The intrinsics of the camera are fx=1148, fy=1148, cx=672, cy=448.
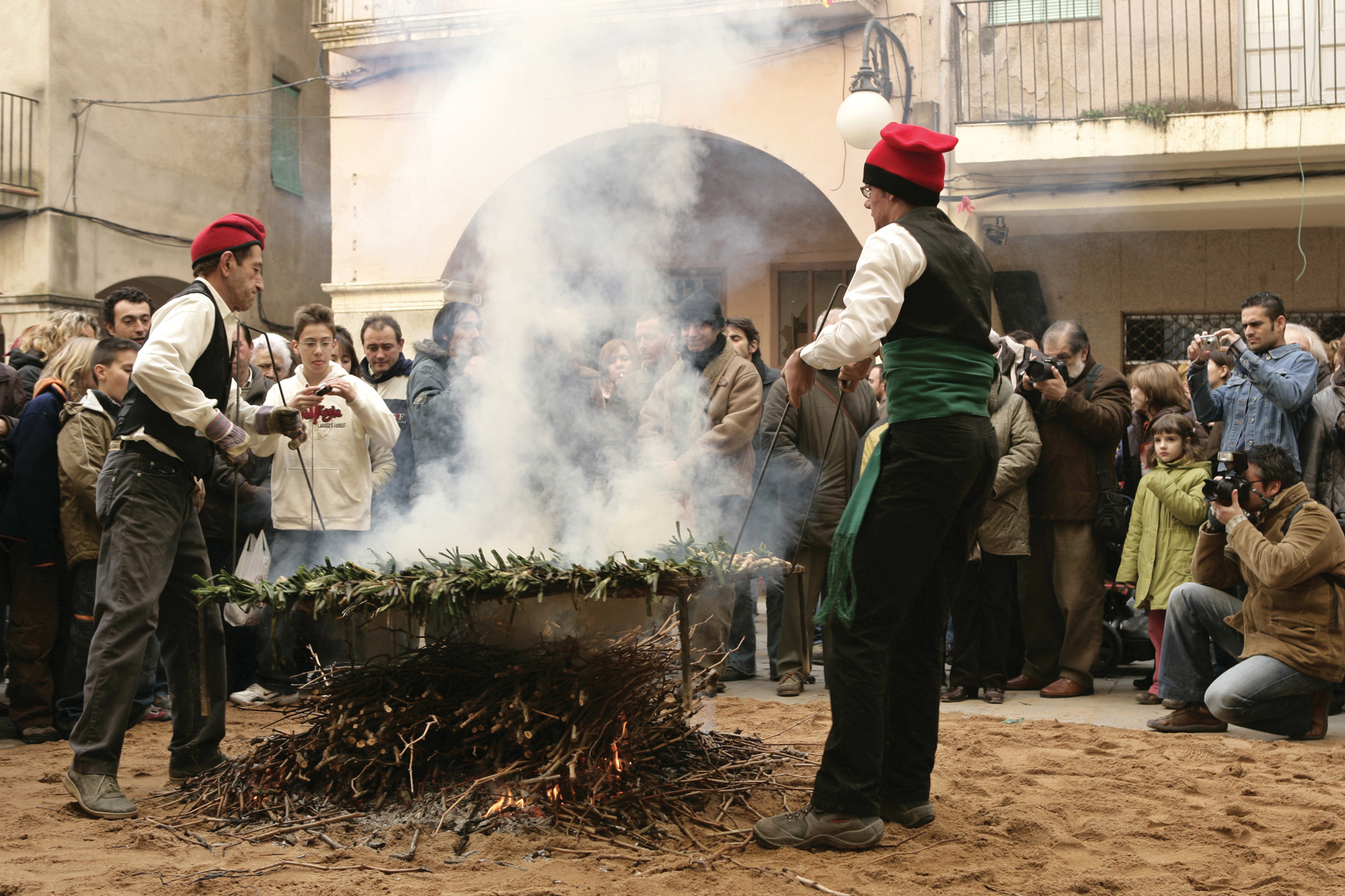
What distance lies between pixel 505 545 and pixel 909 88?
22.9ft

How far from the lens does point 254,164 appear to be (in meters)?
16.3

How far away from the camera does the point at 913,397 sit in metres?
3.42

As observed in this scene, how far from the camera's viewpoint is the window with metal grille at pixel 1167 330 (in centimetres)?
1049

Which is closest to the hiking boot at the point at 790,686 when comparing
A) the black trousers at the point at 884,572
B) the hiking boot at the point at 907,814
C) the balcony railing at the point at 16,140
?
the hiking boot at the point at 907,814

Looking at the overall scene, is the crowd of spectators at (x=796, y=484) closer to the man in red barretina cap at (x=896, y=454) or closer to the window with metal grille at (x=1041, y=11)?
the man in red barretina cap at (x=896, y=454)

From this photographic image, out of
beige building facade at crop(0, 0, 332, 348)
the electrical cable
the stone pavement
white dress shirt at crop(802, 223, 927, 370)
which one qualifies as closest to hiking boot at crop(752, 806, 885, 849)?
white dress shirt at crop(802, 223, 927, 370)

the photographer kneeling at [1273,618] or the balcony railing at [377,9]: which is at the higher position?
the balcony railing at [377,9]

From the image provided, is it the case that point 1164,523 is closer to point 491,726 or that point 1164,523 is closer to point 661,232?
point 491,726

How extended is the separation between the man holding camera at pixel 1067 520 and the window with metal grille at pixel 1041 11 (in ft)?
16.7

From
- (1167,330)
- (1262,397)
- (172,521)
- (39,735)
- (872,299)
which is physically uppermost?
(1167,330)

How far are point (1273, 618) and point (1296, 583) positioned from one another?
0.21m

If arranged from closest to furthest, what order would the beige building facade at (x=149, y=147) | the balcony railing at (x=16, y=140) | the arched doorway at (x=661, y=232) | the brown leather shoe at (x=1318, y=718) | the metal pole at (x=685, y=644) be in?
1. the metal pole at (x=685, y=644)
2. the brown leather shoe at (x=1318, y=718)
3. the arched doorway at (x=661, y=232)
4. the balcony railing at (x=16, y=140)
5. the beige building facade at (x=149, y=147)

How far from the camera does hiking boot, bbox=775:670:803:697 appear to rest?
242 inches

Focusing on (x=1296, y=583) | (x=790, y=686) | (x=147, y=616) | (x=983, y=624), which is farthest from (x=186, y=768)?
(x=1296, y=583)
